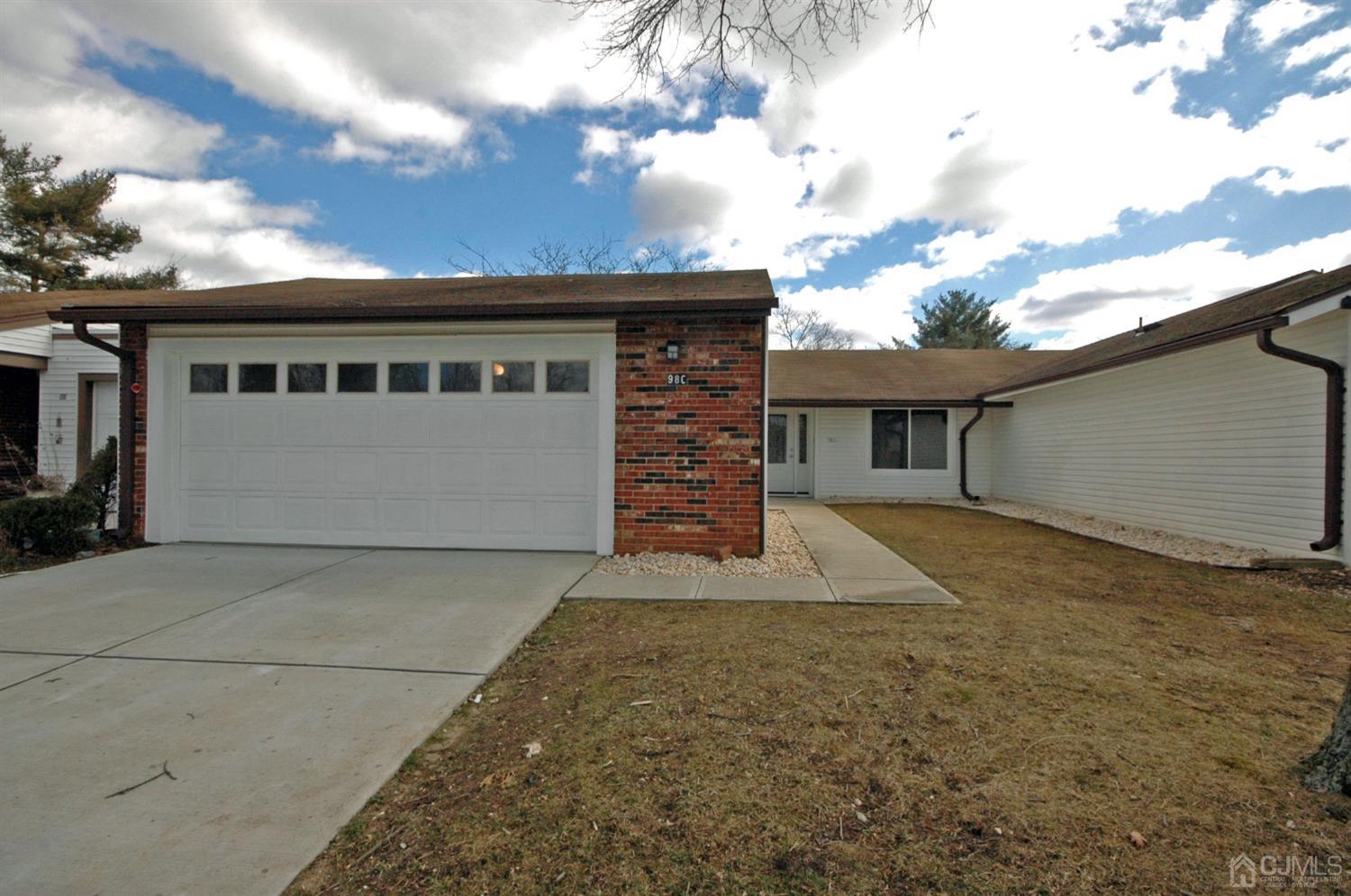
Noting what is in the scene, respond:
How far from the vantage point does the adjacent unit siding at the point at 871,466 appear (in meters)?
14.0

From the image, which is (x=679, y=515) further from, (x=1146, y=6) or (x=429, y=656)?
(x=1146, y=6)

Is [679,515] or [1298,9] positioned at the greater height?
[1298,9]

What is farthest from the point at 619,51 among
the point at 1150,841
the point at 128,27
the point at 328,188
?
the point at 328,188

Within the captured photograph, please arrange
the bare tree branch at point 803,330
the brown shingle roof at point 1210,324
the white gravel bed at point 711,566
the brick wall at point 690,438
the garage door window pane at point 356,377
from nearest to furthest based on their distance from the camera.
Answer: the white gravel bed at point 711,566
the brick wall at point 690,438
the brown shingle roof at point 1210,324
the garage door window pane at point 356,377
the bare tree branch at point 803,330

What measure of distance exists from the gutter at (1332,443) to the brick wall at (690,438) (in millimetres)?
5952

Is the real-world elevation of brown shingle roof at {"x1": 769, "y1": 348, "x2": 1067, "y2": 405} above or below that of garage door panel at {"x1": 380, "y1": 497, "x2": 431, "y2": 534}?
above

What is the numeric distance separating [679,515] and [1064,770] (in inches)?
171

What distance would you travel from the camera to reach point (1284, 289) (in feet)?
26.3

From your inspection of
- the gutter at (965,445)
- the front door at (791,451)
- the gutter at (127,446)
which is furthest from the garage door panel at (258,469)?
→ the gutter at (965,445)

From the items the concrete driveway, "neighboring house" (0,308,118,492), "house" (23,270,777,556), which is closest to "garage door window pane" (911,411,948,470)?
"house" (23,270,777,556)

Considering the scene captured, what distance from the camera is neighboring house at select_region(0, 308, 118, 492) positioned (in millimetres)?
10859

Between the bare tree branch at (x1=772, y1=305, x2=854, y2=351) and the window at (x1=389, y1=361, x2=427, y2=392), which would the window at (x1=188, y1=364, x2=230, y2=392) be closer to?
the window at (x1=389, y1=361, x2=427, y2=392)

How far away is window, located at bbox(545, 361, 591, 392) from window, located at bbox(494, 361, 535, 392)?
0.24 metres

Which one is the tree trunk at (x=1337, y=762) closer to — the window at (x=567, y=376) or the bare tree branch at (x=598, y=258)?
the window at (x=567, y=376)
